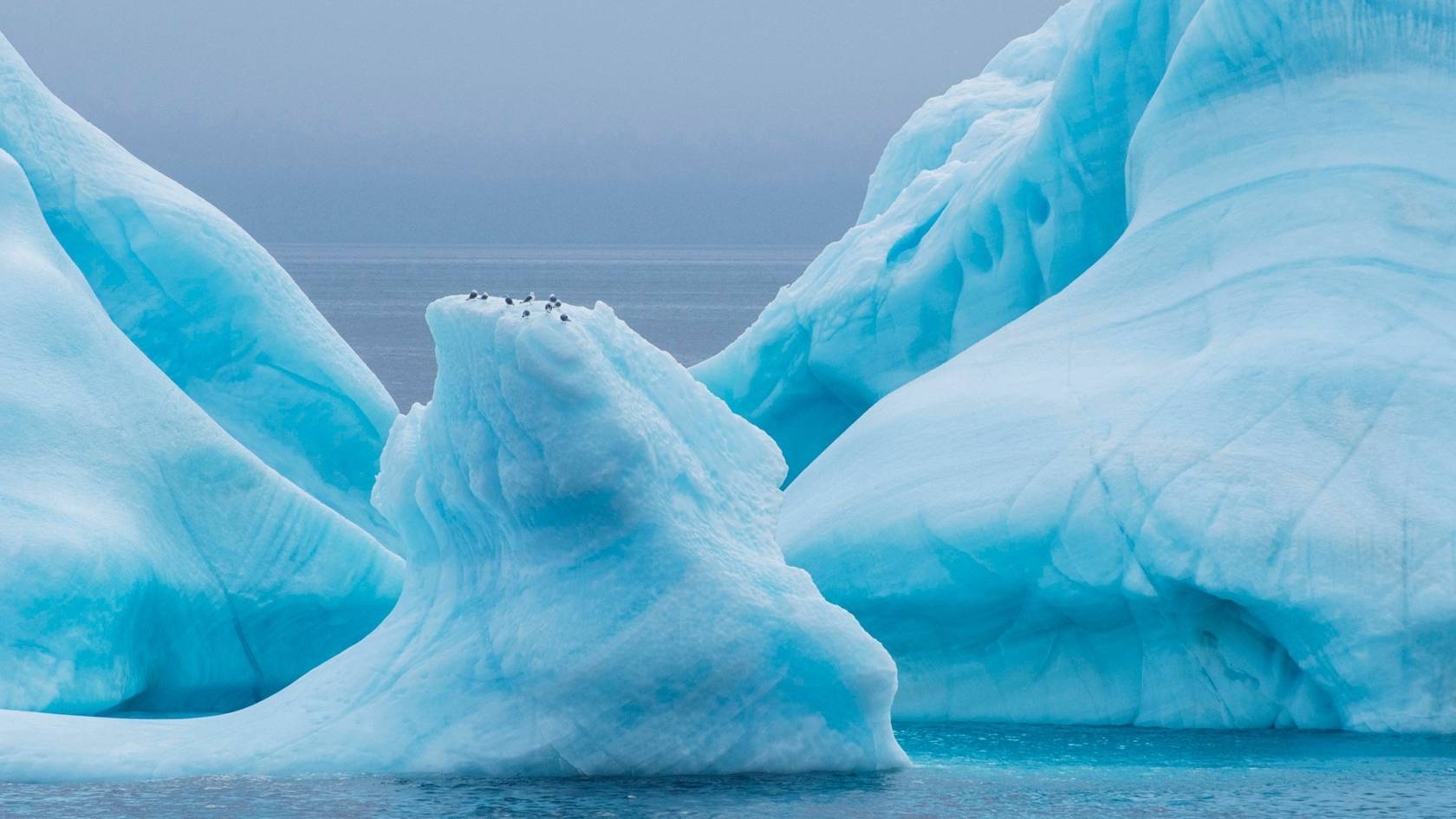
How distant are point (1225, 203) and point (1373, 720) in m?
3.40

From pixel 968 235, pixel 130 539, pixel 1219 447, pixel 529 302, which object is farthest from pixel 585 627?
pixel 968 235

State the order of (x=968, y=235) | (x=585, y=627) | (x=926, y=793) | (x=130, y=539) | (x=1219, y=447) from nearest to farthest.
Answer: (x=926, y=793), (x=585, y=627), (x=1219, y=447), (x=130, y=539), (x=968, y=235)

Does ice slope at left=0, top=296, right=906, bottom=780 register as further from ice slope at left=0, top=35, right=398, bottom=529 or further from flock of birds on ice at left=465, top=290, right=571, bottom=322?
ice slope at left=0, top=35, right=398, bottom=529

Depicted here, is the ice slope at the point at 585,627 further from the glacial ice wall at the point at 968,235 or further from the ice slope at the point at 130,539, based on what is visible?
the glacial ice wall at the point at 968,235

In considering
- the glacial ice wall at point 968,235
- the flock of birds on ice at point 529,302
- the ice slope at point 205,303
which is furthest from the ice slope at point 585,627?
the glacial ice wall at point 968,235

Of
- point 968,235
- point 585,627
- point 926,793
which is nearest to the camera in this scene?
point 926,793

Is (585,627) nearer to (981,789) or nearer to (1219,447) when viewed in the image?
(981,789)

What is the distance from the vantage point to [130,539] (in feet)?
32.0

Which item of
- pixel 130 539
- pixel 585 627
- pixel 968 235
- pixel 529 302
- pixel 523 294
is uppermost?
pixel 523 294

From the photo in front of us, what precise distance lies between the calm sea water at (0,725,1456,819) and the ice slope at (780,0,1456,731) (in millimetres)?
762

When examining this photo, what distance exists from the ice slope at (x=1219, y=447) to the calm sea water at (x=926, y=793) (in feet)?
2.50

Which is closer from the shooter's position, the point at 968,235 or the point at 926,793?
the point at 926,793

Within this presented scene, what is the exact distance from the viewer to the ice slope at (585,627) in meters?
7.55

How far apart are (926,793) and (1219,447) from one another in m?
2.83
